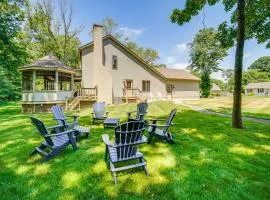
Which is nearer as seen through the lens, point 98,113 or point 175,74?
point 98,113

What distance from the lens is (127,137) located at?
374 cm

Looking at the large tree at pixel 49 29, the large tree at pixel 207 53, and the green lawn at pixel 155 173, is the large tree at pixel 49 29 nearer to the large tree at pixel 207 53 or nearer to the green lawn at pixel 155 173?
the large tree at pixel 207 53

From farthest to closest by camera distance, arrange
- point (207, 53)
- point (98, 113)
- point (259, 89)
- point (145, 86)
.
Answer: point (259, 89) → point (207, 53) → point (145, 86) → point (98, 113)

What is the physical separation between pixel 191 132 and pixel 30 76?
15780mm

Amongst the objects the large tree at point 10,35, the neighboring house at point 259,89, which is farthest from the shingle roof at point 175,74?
the neighboring house at point 259,89

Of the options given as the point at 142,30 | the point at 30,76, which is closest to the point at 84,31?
the point at 142,30

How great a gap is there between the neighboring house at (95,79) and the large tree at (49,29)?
9.95 metres

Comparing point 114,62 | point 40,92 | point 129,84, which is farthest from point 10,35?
point 129,84

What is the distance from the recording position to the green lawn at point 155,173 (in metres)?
3.27

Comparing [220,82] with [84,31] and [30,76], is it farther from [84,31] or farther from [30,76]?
[30,76]

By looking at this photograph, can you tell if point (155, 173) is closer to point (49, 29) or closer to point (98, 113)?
point (98, 113)

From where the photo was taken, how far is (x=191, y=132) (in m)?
7.35

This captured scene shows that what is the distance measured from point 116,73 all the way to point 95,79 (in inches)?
140

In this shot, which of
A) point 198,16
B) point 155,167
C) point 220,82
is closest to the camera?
point 155,167
